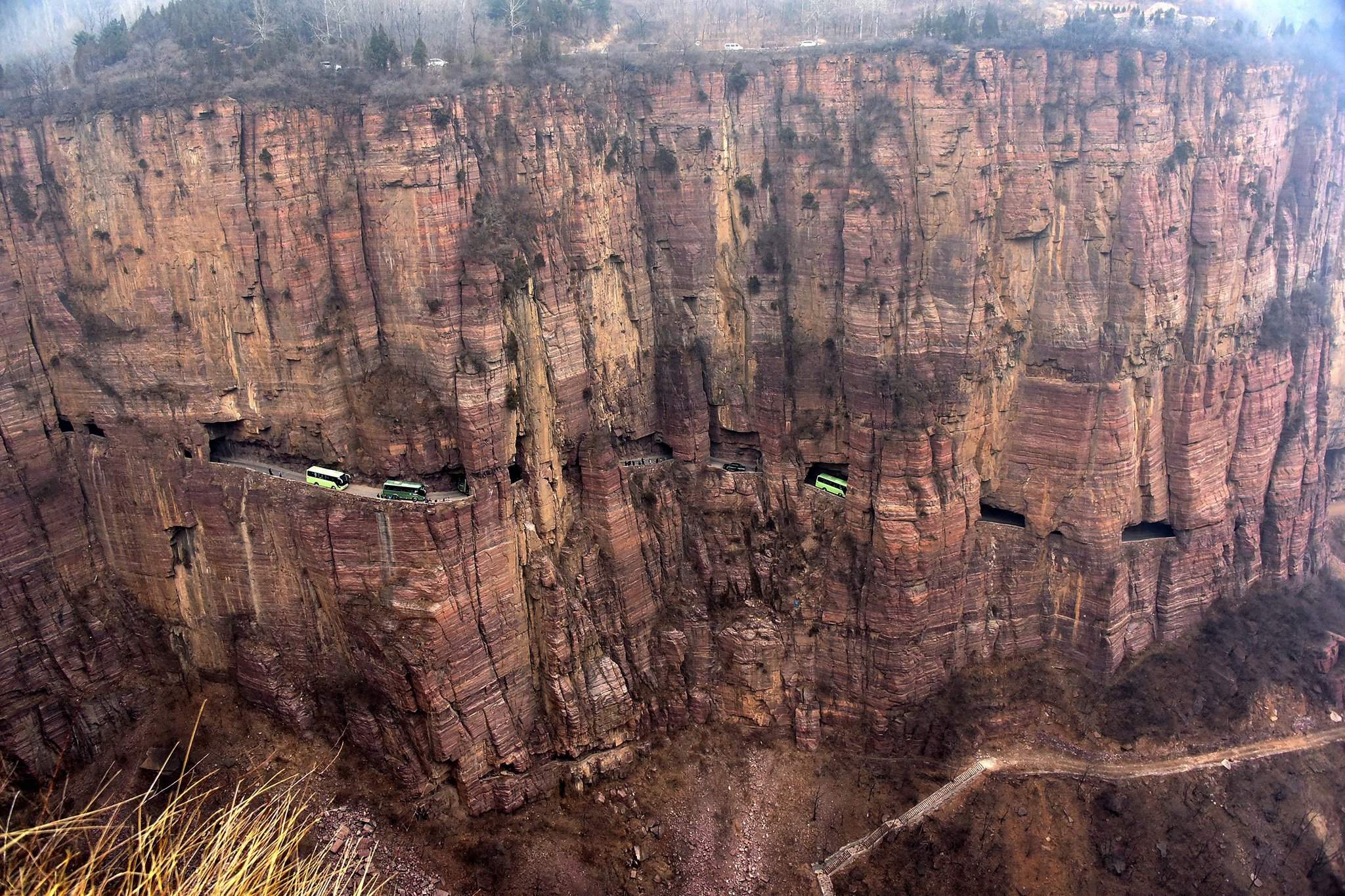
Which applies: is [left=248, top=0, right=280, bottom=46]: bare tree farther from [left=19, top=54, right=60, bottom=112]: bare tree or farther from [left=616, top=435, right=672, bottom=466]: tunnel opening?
[left=616, top=435, right=672, bottom=466]: tunnel opening

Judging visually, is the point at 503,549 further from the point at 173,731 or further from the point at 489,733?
the point at 173,731

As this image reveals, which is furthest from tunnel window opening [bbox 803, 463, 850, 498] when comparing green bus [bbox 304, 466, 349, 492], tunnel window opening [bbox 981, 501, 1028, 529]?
green bus [bbox 304, 466, 349, 492]


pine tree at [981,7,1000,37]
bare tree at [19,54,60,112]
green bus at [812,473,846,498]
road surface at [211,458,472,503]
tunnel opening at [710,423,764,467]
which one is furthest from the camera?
tunnel opening at [710,423,764,467]

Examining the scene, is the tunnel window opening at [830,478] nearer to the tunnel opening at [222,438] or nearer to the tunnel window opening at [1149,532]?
the tunnel window opening at [1149,532]

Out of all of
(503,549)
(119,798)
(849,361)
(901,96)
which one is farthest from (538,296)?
(119,798)

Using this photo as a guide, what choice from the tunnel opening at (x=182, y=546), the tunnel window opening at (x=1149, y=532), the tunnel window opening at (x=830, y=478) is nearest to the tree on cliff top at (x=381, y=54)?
the tunnel opening at (x=182, y=546)
